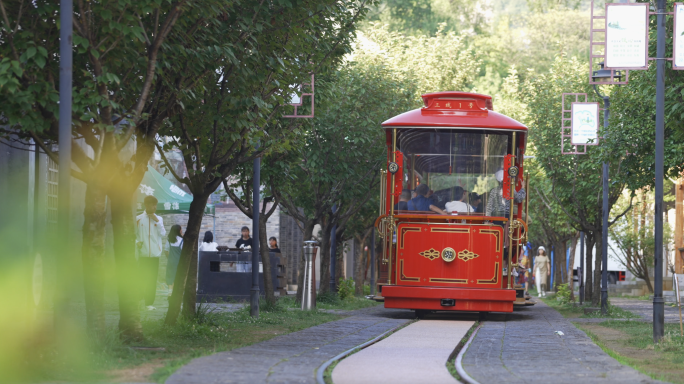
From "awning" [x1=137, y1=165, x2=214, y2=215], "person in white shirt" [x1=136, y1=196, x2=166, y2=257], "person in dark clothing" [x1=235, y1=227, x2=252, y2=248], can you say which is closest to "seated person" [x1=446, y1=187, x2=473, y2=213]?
"person in white shirt" [x1=136, y1=196, x2=166, y2=257]

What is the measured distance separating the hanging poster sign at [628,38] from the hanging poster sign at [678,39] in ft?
2.14

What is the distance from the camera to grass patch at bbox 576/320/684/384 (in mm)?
10266

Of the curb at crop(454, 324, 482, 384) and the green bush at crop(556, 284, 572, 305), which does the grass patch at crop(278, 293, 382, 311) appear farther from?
the curb at crop(454, 324, 482, 384)

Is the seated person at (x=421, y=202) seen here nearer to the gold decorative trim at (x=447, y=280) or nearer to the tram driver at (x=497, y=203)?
the tram driver at (x=497, y=203)

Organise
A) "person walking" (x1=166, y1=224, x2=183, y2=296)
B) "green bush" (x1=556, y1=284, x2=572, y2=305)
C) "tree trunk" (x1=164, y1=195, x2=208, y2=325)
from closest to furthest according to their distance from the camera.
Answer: "tree trunk" (x1=164, y1=195, x2=208, y2=325)
"person walking" (x1=166, y1=224, x2=183, y2=296)
"green bush" (x1=556, y1=284, x2=572, y2=305)

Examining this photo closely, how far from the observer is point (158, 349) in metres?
10.4

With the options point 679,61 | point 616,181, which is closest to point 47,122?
point 679,61

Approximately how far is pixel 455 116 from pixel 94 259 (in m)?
9.75

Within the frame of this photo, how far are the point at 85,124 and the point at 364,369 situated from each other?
13.4 feet

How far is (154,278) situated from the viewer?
16203 mm

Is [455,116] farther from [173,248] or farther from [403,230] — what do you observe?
[173,248]

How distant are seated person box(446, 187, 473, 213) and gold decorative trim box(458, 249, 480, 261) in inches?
30.0

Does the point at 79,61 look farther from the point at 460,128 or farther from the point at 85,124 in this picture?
the point at 460,128

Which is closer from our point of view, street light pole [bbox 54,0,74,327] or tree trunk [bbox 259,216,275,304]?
street light pole [bbox 54,0,74,327]
